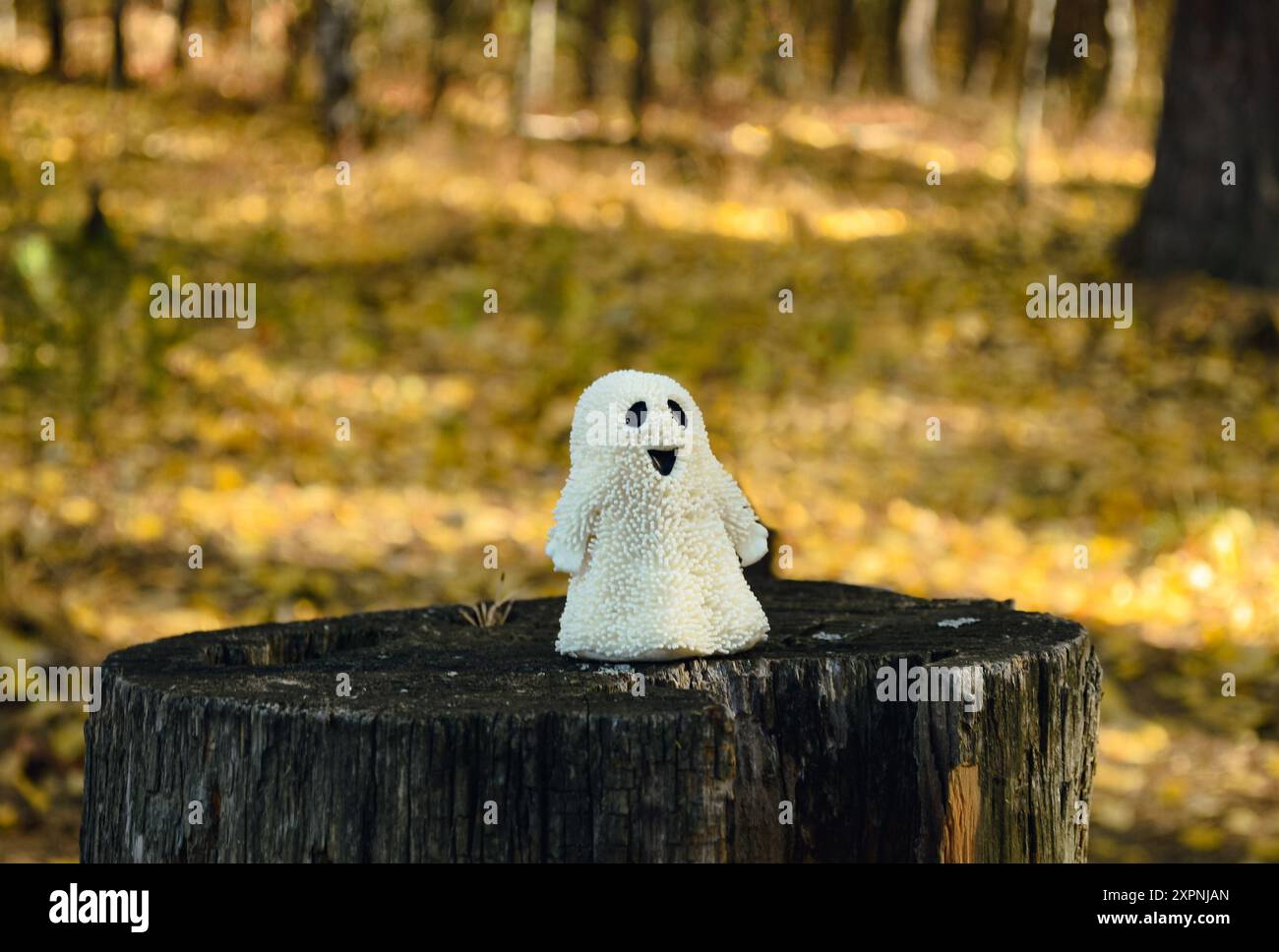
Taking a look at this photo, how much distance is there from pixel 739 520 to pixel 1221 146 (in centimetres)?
701

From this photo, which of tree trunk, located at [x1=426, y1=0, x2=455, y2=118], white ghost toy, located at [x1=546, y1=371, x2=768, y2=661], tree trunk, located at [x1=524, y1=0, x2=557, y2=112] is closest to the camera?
white ghost toy, located at [x1=546, y1=371, x2=768, y2=661]

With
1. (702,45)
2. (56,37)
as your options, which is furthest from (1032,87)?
(56,37)

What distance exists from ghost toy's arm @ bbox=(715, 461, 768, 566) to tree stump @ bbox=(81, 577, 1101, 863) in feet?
0.61

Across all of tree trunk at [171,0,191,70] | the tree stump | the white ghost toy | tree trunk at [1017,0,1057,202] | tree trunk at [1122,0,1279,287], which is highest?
tree trunk at [171,0,191,70]

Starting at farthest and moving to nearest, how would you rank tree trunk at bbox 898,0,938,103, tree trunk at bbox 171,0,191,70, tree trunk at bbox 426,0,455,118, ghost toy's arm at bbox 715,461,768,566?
tree trunk at bbox 898,0,938,103 → tree trunk at bbox 171,0,191,70 → tree trunk at bbox 426,0,455,118 → ghost toy's arm at bbox 715,461,768,566

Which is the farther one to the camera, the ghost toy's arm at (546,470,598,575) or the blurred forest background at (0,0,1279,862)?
the blurred forest background at (0,0,1279,862)

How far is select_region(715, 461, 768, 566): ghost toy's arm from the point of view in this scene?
2.74 meters

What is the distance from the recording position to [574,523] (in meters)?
2.65

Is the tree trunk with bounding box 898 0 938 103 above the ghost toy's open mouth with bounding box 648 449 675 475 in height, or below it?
above

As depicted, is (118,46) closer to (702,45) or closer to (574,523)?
(702,45)

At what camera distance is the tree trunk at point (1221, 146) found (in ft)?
28.1

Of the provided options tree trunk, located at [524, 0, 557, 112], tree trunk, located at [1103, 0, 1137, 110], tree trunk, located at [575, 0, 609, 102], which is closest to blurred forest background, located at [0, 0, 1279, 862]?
tree trunk, located at [524, 0, 557, 112]

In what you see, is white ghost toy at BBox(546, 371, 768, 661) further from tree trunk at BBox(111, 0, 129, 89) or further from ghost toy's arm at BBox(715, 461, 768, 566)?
tree trunk at BBox(111, 0, 129, 89)

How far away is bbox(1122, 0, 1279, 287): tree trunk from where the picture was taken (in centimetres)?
856
